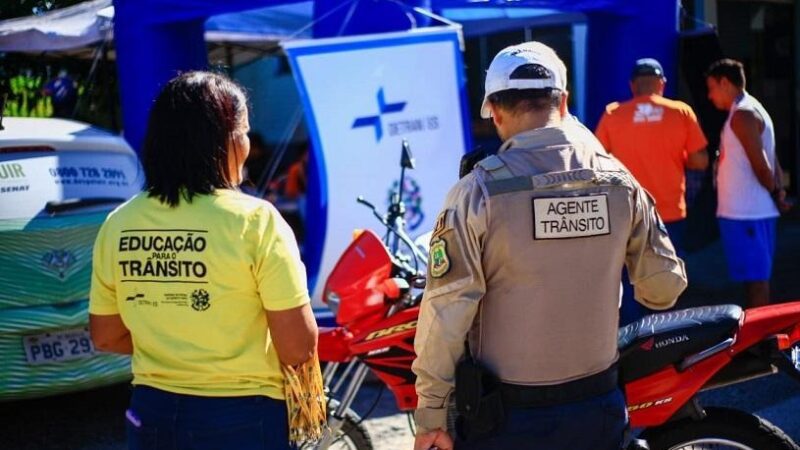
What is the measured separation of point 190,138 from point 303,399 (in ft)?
2.28

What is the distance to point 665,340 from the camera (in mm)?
3068

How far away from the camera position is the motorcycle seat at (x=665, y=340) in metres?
3.05

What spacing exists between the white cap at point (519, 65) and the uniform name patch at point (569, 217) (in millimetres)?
289

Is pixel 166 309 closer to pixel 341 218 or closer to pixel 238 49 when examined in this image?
pixel 341 218

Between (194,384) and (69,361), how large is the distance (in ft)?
8.82

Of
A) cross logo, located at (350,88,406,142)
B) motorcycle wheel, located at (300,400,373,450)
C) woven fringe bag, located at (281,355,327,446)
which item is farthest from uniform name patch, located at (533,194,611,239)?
cross logo, located at (350,88,406,142)

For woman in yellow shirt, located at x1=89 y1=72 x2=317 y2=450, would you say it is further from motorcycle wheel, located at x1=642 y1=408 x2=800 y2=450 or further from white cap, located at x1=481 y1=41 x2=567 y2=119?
motorcycle wheel, located at x1=642 y1=408 x2=800 y2=450

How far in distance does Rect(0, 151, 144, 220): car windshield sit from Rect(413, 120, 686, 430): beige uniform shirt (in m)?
3.12

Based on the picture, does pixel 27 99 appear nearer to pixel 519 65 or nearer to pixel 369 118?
pixel 369 118

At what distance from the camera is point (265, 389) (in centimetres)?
235

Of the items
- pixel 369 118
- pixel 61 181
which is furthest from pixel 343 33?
pixel 61 181

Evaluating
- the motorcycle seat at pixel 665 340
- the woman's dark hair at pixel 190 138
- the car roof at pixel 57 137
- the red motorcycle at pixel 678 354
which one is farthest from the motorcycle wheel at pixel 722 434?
the car roof at pixel 57 137

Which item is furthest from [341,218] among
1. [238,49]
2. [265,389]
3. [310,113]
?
[238,49]

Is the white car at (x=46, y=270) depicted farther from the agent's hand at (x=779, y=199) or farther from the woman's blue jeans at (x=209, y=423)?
the agent's hand at (x=779, y=199)
